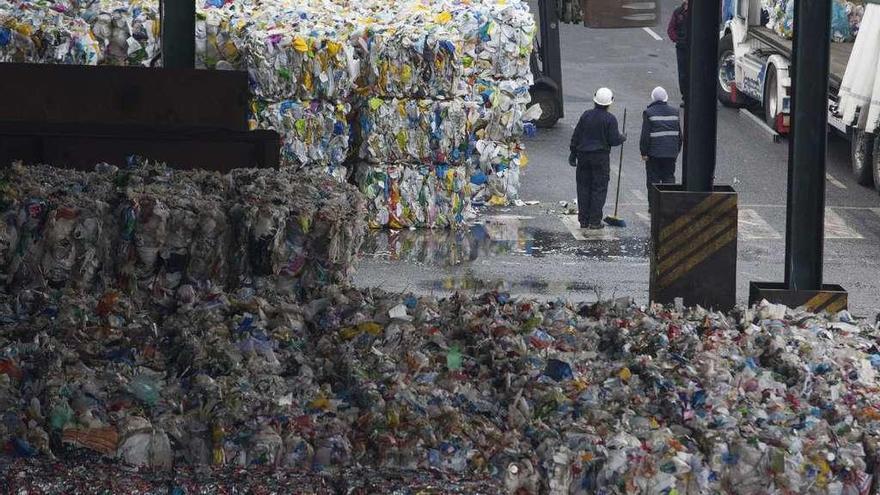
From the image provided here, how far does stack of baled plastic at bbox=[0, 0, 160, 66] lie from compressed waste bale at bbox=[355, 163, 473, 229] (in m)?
2.69

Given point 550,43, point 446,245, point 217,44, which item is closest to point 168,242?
point 217,44

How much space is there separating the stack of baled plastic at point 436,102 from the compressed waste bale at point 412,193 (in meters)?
0.01

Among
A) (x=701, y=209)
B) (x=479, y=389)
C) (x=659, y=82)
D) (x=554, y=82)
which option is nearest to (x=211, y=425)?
(x=479, y=389)

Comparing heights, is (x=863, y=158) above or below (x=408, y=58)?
below

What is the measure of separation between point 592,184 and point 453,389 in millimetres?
10605

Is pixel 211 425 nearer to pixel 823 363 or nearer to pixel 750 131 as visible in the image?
pixel 823 363

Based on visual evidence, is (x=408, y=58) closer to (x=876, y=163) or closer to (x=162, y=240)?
(x=162, y=240)

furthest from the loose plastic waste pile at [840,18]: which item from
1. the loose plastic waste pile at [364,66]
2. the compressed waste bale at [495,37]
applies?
the loose plastic waste pile at [364,66]

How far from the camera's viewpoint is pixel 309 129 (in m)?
16.4

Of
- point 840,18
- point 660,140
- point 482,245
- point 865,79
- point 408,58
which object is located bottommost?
point 482,245

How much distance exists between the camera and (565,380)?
26.5 ft

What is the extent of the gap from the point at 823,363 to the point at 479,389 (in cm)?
193

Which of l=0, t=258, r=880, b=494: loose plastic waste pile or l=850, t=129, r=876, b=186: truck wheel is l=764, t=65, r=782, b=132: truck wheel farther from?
l=0, t=258, r=880, b=494: loose plastic waste pile

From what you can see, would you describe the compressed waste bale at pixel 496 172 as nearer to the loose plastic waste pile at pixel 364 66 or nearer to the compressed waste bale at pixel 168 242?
the loose plastic waste pile at pixel 364 66
